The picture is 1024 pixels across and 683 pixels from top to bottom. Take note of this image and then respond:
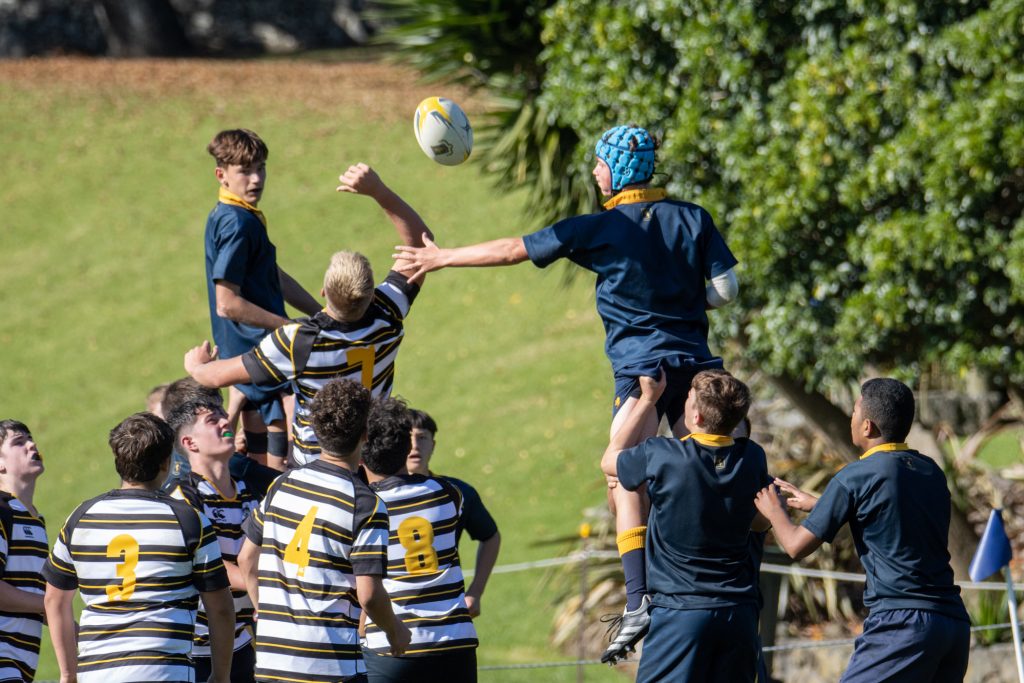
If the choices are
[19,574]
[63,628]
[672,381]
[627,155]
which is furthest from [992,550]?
[19,574]

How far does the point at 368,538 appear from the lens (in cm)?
475

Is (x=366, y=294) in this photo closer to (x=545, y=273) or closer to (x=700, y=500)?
(x=700, y=500)

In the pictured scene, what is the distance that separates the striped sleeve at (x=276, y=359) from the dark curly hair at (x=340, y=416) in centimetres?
104

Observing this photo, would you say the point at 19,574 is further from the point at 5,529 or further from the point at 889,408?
the point at 889,408

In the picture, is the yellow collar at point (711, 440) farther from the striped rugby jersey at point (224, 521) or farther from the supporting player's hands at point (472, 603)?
the striped rugby jersey at point (224, 521)

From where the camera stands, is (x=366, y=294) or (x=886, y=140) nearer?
(x=366, y=294)

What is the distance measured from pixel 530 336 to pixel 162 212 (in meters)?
8.27

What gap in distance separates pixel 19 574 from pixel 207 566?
Result: 112cm

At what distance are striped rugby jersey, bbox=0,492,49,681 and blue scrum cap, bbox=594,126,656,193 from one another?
2726 mm

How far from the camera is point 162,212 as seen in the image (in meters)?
24.4

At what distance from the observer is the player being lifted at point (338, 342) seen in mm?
5820

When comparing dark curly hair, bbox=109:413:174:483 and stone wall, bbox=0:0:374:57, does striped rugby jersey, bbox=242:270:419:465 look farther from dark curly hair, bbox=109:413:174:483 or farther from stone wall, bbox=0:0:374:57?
stone wall, bbox=0:0:374:57

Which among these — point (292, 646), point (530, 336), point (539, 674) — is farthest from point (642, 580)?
point (530, 336)

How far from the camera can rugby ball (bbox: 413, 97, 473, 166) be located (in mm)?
6367
